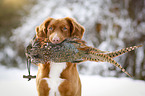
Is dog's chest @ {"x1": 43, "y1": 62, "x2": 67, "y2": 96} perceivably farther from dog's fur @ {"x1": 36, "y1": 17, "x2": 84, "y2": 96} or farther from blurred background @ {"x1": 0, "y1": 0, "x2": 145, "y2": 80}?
blurred background @ {"x1": 0, "y1": 0, "x2": 145, "y2": 80}

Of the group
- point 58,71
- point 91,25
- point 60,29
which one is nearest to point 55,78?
point 58,71

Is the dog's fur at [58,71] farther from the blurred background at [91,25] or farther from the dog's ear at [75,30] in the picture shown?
the blurred background at [91,25]

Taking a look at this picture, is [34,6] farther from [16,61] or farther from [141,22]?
[141,22]

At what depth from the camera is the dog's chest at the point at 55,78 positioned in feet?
1.58

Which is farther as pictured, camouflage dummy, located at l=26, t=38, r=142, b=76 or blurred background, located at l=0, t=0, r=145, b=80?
blurred background, located at l=0, t=0, r=145, b=80

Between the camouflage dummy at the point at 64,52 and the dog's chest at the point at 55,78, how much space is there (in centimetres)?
4

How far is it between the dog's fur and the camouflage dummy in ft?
0.08

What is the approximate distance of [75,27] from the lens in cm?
50

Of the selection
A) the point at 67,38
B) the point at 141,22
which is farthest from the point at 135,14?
the point at 67,38

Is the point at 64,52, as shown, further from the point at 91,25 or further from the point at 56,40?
the point at 91,25

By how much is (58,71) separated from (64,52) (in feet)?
0.24

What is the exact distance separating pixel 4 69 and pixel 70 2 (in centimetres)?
66

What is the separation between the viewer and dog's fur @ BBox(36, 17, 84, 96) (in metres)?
0.48

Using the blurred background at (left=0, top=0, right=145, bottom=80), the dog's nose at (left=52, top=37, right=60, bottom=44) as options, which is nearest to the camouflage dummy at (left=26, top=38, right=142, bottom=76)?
the dog's nose at (left=52, top=37, right=60, bottom=44)
